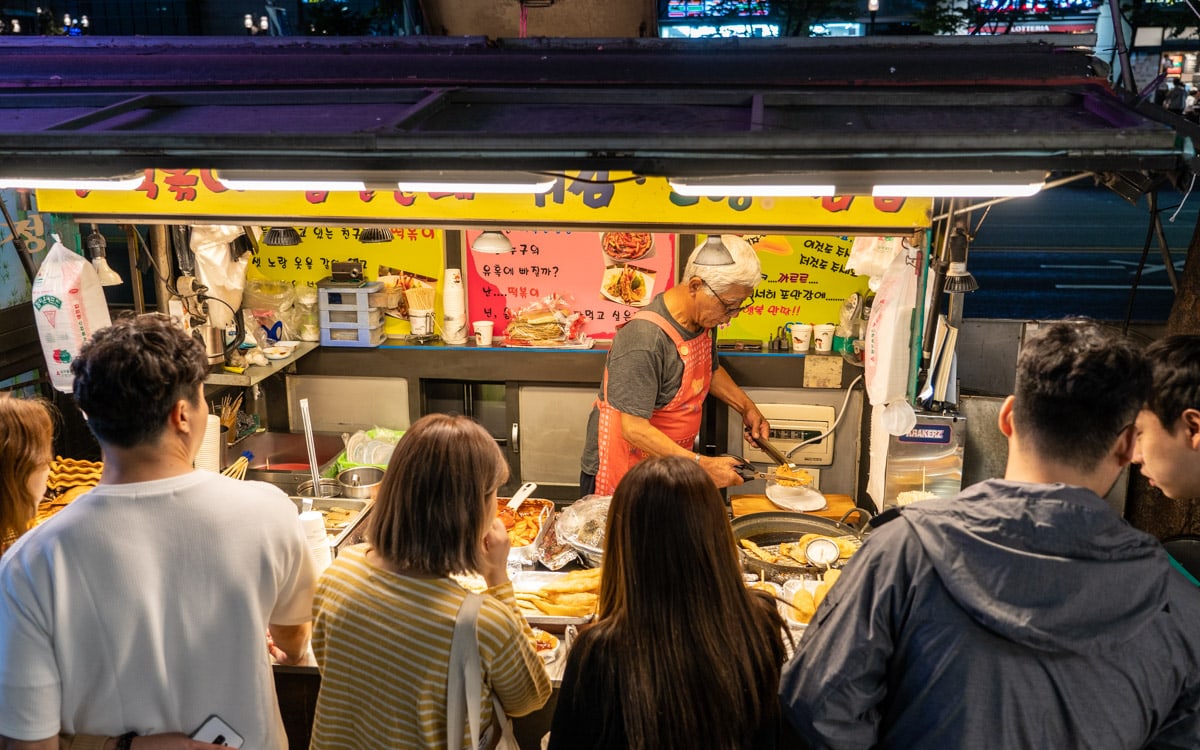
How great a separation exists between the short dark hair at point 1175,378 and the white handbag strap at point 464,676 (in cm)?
208

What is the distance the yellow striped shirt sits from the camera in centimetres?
226

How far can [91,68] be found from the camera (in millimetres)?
3705

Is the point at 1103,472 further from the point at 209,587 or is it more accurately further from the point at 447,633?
the point at 209,587

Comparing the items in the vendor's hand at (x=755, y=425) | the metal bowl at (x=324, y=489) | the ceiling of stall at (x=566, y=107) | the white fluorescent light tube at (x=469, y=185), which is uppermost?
the ceiling of stall at (x=566, y=107)

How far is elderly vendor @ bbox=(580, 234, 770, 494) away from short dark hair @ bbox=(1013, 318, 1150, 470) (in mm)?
2449

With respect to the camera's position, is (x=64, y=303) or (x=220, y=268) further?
(x=220, y=268)

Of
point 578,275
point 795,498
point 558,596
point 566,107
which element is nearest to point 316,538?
point 558,596

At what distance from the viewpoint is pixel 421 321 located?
7.08 meters

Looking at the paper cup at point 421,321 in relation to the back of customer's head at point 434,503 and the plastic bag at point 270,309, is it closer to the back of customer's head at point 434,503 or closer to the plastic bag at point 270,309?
the plastic bag at point 270,309

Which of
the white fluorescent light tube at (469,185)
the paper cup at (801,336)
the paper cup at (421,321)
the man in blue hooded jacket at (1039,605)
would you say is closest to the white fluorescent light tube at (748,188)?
the white fluorescent light tube at (469,185)

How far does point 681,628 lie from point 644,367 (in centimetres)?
258

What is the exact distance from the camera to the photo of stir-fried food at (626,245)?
689 cm

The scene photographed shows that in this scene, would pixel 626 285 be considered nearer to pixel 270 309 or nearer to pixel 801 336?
pixel 801 336

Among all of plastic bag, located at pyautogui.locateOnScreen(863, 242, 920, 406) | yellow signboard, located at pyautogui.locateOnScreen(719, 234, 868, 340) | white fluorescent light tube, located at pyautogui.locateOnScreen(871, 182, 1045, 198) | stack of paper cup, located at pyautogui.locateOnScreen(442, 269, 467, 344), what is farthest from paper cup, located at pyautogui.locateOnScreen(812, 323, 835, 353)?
white fluorescent light tube, located at pyautogui.locateOnScreen(871, 182, 1045, 198)
